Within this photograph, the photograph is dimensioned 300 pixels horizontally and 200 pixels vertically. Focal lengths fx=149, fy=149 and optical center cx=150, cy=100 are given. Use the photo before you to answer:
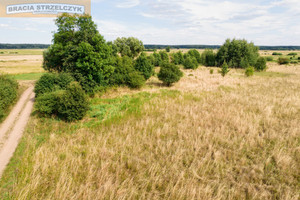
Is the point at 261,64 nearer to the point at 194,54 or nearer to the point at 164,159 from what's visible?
the point at 194,54

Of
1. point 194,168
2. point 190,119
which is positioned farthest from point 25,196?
point 190,119

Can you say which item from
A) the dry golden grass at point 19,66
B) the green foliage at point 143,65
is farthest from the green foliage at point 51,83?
the dry golden grass at point 19,66

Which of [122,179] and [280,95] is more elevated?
[280,95]

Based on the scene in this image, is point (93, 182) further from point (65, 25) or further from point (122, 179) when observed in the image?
point (65, 25)

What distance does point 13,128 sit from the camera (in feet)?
39.8

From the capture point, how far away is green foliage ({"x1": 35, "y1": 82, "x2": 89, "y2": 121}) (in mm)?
13383

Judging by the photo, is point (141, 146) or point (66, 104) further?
point (66, 104)

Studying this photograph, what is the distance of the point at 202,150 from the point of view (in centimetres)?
837

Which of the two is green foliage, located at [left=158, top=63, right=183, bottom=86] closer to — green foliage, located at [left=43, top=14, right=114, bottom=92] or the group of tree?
the group of tree

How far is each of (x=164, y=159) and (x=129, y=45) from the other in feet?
167

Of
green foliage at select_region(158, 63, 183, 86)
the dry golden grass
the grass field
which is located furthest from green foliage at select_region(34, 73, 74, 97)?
the dry golden grass

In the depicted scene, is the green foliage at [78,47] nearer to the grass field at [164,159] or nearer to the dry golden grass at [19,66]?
the grass field at [164,159]

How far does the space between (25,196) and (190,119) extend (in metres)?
10.6

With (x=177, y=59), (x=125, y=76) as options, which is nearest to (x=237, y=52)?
(x=177, y=59)
